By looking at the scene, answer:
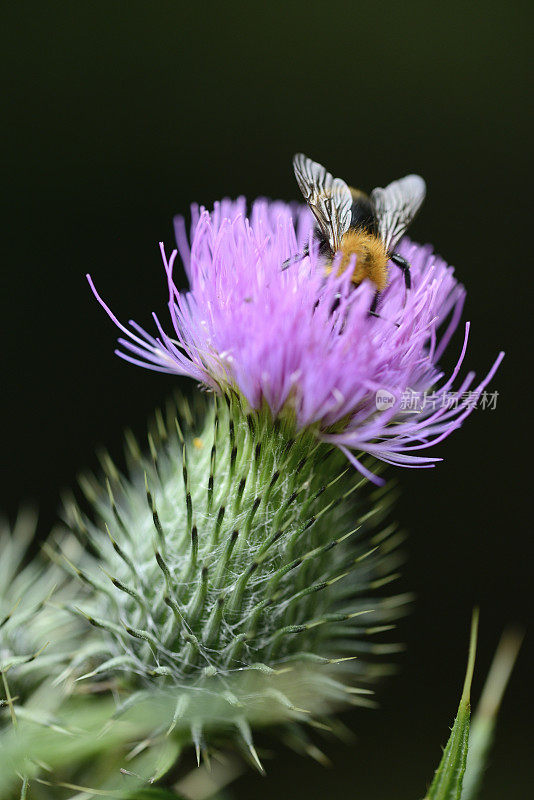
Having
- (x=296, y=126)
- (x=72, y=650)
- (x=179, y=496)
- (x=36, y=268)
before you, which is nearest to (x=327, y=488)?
(x=179, y=496)

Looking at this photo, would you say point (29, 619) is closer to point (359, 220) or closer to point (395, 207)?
point (359, 220)

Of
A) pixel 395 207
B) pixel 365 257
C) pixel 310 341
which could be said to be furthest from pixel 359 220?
pixel 310 341

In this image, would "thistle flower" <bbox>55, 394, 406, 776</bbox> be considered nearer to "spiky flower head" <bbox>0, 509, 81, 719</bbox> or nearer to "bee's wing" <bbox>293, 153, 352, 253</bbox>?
"spiky flower head" <bbox>0, 509, 81, 719</bbox>

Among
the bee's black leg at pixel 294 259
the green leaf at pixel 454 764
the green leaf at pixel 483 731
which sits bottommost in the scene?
the green leaf at pixel 483 731

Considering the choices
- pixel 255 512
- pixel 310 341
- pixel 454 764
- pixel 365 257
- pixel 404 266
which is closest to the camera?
pixel 454 764

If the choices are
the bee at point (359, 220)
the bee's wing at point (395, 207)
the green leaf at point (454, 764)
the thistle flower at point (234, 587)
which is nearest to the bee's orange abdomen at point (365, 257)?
the bee at point (359, 220)

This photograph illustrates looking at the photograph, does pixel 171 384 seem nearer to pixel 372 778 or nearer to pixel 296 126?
pixel 296 126

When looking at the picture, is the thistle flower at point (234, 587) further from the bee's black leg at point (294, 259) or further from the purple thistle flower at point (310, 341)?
the bee's black leg at point (294, 259)

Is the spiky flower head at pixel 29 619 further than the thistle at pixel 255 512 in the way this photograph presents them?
Yes
